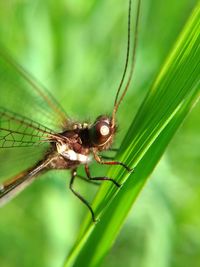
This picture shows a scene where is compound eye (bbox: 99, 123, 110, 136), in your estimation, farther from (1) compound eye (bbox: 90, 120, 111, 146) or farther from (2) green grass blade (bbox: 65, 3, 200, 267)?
(2) green grass blade (bbox: 65, 3, 200, 267)

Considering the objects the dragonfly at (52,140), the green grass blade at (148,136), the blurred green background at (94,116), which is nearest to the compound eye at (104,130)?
the dragonfly at (52,140)

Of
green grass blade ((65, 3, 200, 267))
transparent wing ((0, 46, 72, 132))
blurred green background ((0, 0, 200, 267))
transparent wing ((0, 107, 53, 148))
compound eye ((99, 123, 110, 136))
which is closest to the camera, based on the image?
green grass blade ((65, 3, 200, 267))

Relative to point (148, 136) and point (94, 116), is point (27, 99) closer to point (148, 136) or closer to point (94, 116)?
point (94, 116)

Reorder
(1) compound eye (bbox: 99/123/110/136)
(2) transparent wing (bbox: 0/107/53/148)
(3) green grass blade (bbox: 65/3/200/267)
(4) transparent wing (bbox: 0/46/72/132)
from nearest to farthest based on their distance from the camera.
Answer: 1. (3) green grass blade (bbox: 65/3/200/267)
2. (1) compound eye (bbox: 99/123/110/136)
3. (2) transparent wing (bbox: 0/107/53/148)
4. (4) transparent wing (bbox: 0/46/72/132)

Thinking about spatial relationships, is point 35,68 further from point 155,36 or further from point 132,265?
point 132,265

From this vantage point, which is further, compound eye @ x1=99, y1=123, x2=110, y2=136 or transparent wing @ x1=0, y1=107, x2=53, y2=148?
transparent wing @ x1=0, y1=107, x2=53, y2=148

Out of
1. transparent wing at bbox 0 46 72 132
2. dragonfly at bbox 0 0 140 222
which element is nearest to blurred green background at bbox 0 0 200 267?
transparent wing at bbox 0 46 72 132

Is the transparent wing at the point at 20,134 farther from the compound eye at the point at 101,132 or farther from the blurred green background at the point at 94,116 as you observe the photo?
the blurred green background at the point at 94,116
